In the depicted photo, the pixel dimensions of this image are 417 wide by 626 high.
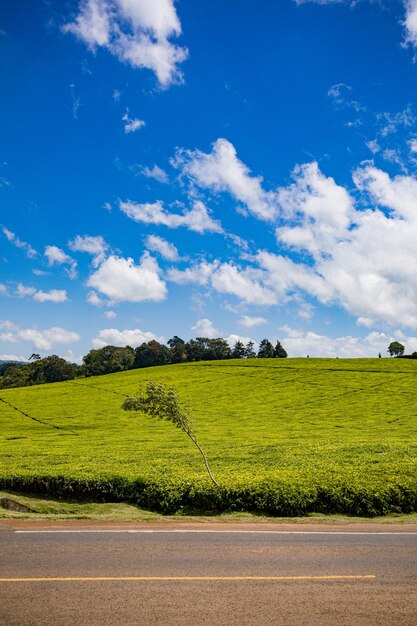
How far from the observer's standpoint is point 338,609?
9.77m

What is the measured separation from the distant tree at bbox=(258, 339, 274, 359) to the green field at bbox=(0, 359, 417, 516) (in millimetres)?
73548

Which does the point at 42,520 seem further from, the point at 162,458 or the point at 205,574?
the point at 162,458

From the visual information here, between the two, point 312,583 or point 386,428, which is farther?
point 386,428

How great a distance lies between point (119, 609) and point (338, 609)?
15.3 ft

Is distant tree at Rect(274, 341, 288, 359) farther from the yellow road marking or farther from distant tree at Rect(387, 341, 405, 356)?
the yellow road marking

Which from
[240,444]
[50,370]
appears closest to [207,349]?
[50,370]

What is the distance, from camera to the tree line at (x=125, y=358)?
5945 inches

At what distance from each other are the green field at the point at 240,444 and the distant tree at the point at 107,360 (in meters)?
56.7

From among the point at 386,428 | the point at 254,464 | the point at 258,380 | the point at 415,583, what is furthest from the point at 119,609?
the point at 258,380

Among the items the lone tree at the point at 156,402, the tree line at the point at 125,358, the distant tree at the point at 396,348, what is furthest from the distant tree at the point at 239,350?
the lone tree at the point at 156,402

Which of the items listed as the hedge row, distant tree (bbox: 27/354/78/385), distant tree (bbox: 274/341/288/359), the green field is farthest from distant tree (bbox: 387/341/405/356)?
the hedge row

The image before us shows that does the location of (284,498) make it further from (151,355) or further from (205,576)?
(151,355)

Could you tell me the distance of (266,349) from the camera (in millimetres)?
166500

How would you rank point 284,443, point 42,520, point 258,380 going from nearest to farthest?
point 42,520
point 284,443
point 258,380
